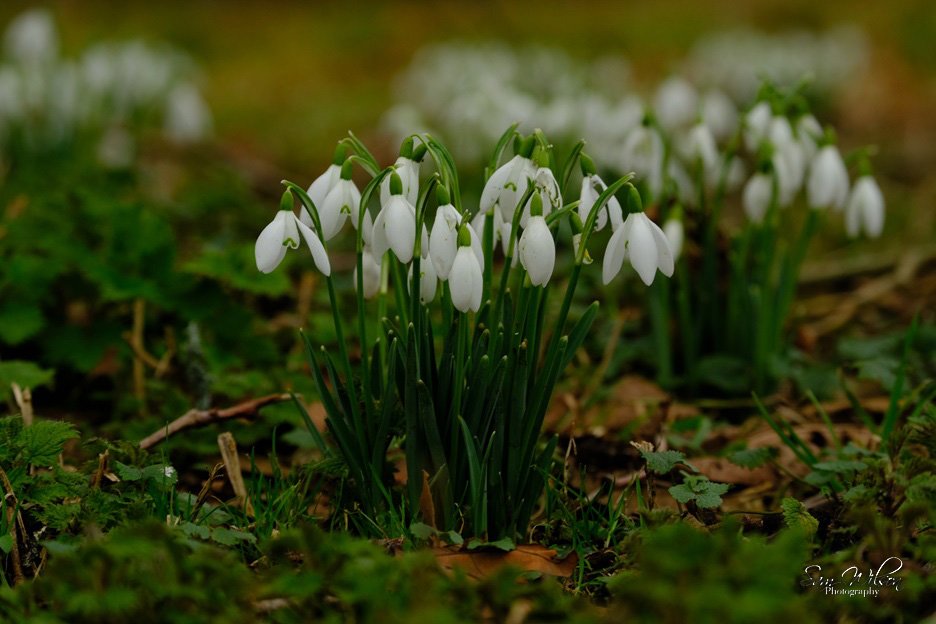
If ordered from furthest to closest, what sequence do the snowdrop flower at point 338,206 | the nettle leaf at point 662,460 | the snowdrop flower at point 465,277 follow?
1. the nettle leaf at point 662,460
2. the snowdrop flower at point 338,206
3. the snowdrop flower at point 465,277

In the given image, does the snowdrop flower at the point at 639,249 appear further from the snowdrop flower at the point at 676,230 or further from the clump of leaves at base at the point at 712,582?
the snowdrop flower at the point at 676,230

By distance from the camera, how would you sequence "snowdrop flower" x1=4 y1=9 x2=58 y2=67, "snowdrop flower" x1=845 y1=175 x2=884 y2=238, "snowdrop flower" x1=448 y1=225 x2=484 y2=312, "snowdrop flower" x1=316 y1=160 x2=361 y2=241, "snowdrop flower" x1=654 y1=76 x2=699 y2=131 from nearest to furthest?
"snowdrop flower" x1=448 y1=225 x2=484 y2=312, "snowdrop flower" x1=316 y1=160 x2=361 y2=241, "snowdrop flower" x1=845 y1=175 x2=884 y2=238, "snowdrop flower" x1=654 y1=76 x2=699 y2=131, "snowdrop flower" x1=4 y1=9 x2=58 y2=67

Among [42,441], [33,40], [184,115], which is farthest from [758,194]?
[33,40]

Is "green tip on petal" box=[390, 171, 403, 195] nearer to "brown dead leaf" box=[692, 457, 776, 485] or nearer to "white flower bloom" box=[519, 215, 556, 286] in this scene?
"white flower bloom" box=[519, 215, 556, 286]

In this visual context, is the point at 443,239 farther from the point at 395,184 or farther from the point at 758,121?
the point at 758,121

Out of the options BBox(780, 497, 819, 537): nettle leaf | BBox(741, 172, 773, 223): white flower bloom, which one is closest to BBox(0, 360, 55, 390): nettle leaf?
Result: BBox(780, 497, 819, 537): nettle leaf

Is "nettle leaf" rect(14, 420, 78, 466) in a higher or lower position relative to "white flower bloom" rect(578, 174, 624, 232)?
lower

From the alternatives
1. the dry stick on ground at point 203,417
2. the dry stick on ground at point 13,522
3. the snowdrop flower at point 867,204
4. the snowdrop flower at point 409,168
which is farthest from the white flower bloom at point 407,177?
the snowdrop flower at point 867,204
